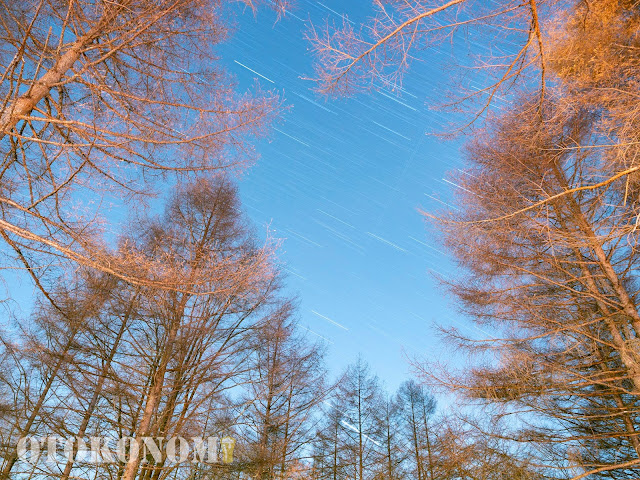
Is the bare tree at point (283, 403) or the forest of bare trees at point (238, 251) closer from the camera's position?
the forest of bare trees at point (238, 251)

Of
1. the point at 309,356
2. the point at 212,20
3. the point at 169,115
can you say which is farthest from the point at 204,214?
the point at 309,356

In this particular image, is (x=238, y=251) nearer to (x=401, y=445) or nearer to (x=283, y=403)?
(x=283, y=403)

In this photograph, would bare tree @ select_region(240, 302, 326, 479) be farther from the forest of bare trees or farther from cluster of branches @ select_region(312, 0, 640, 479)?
cluster of branches @ select_region(312, 0, 640, 479)

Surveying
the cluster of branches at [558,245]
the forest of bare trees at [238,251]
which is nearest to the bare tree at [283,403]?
the forest of bare trees at [238,251]

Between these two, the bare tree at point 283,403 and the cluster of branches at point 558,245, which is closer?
the cluster of branches at point 558,245

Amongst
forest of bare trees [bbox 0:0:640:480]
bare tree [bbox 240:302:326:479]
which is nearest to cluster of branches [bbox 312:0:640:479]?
forest of bare trees [bbox 0:0:640:480]

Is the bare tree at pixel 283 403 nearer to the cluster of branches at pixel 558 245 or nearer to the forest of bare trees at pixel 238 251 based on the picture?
the forest of bare trees at pixel 238 251

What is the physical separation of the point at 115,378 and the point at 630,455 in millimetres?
7165

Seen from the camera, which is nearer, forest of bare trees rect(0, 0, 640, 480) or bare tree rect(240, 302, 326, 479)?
forest of bare trees rect(0, 0, 640, 480)

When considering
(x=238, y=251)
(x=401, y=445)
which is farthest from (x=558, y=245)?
(x=401, y=445)

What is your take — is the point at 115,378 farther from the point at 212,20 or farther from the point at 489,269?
the point at 489,269

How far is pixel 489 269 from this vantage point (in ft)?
19.2

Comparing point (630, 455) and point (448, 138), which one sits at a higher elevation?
point (448, 138)

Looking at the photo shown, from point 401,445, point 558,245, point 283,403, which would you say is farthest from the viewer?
point 401,445
